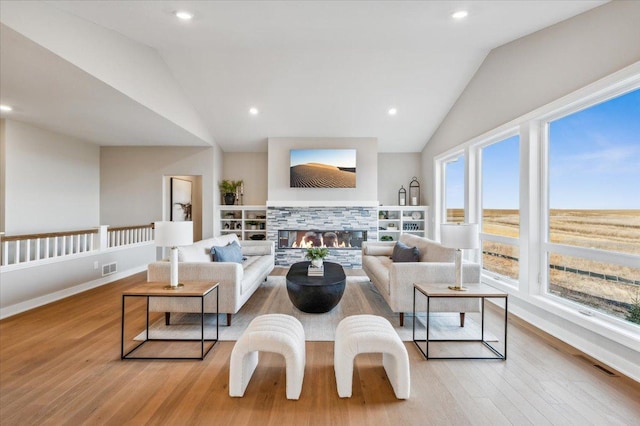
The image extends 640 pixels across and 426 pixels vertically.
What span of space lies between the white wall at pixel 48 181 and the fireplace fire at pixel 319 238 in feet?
13.8

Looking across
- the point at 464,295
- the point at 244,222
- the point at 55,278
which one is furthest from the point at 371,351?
the point at 244,222

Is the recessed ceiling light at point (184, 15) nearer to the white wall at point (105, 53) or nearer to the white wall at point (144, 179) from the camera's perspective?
the white wall at point (105, 53)

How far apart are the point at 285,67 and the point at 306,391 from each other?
15.0 feet

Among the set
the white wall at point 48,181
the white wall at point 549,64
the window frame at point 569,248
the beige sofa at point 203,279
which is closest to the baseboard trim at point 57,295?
the white wall at point 48,181

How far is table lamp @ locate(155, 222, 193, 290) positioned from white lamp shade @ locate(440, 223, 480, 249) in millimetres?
2522

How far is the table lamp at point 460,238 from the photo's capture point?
9.39ft

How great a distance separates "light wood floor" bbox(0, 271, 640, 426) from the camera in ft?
6.30

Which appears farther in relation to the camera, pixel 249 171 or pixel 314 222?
pixel 249 171

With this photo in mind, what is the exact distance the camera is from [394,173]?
25.0ft

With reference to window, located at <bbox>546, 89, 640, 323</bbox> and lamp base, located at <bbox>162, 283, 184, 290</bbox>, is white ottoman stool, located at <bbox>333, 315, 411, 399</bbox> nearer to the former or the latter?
lamp base, located at <bbox>162, 283, 184, 290</bbox>

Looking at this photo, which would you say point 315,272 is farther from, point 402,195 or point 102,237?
point 402,195

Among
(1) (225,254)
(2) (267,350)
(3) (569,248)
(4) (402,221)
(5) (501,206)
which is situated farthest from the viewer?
(4) (402,221)

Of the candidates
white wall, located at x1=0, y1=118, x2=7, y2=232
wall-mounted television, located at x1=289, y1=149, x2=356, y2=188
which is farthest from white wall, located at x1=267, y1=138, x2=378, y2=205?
white wall, located at x1=0, y1=118, x2=7, y2=232

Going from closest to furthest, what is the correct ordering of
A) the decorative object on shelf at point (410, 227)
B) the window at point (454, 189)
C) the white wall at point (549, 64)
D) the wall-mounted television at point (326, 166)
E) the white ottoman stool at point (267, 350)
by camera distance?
1. the white ottoman stool at point (267, 350)
2. the white wall at point (549, 64)
3. the window at point (454, 189)
4. the wall-mounted television at point (326, 166)
5. the decorative object on shelf at point (410, 227)
